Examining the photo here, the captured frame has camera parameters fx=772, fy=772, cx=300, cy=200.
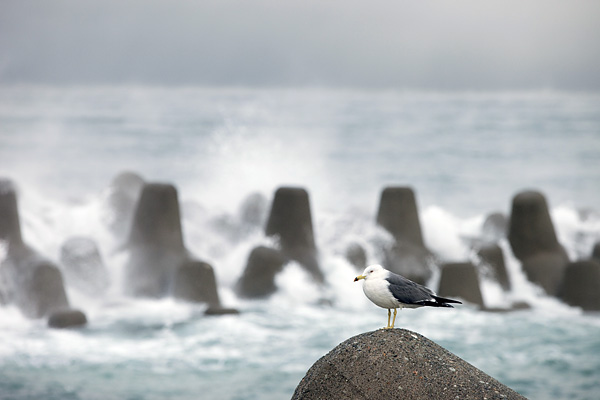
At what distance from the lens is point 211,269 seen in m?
11.4

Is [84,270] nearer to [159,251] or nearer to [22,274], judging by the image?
[22,274]

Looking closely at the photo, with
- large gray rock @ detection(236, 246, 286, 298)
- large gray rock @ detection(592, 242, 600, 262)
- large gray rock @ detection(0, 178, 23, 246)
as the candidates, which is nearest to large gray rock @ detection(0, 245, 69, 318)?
large gray rock @ detection(0, 178, 23, 246)

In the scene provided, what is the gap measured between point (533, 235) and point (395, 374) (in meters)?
9.98

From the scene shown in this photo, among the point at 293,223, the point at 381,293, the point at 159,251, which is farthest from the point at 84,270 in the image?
the point at 381,293

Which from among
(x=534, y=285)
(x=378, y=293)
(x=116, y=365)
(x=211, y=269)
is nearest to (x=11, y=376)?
(x=116, y=365)

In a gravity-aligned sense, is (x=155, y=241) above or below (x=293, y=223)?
below

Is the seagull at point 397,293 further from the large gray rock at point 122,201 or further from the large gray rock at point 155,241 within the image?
the large gray rock at point 122,201

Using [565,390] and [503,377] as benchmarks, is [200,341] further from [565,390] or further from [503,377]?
[565,390]

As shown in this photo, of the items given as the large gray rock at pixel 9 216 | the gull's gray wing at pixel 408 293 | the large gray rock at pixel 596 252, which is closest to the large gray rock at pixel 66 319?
the large gray rock at pixel 9 216

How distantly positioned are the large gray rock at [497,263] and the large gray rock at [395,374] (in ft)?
29.1

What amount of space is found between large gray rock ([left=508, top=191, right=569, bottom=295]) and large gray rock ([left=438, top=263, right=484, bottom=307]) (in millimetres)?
1667

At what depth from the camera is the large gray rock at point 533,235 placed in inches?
517

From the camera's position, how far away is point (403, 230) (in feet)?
43.7

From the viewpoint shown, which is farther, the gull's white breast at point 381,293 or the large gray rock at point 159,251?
the large gray rock at point 159,251
